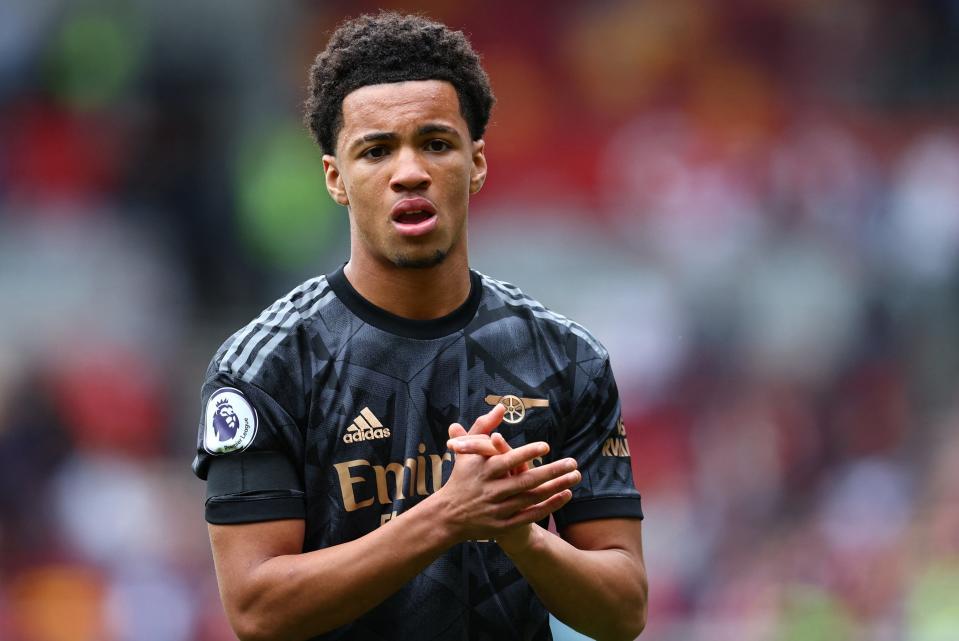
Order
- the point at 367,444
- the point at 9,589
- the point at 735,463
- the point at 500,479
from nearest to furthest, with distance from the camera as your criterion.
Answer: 1. the point at 500,479
2. the point at 367,444
3. the point at 9,589
4. the point at 735,463

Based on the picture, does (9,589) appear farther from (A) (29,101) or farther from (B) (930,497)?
(B) (930,497)

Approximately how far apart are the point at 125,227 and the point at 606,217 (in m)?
3.61

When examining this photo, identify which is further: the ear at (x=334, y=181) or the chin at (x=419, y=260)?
the ear at (x=334, y=181)

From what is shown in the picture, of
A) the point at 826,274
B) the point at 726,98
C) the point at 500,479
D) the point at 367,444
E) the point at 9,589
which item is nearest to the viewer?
the point at 500,479

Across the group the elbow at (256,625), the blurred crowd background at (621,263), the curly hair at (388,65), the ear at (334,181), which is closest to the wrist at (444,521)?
the elbow at (256,625)

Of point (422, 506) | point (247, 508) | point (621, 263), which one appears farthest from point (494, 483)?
point (621, 263)

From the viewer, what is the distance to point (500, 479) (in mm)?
3205

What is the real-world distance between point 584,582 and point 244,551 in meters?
0.83

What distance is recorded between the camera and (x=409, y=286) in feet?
12.1

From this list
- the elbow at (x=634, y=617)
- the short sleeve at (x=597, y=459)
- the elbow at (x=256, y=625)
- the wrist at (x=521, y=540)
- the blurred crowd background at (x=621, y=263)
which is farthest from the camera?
the blurred crowd background at (x=621, y=263)

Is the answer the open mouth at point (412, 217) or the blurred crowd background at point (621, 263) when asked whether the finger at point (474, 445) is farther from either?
the blurred crowd background at point (621, 263)

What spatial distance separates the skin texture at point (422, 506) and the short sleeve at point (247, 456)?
44 millimetres

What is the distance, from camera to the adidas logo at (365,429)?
3557 millimetres

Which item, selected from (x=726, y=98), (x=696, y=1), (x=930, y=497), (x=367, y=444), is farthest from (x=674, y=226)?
(x=367, y=444)
